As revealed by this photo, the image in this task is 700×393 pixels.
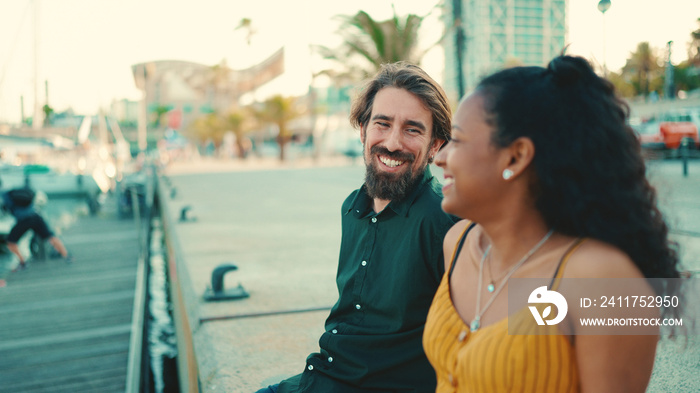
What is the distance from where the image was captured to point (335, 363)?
2061mm

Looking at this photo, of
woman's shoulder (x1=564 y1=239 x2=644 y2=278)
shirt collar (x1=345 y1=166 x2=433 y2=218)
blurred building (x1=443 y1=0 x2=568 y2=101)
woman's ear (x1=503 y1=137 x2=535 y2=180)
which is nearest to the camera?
woman's shoulder (x1=564 y1=239 x2=644 y2=278)

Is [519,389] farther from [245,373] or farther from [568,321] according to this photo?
[245,373]

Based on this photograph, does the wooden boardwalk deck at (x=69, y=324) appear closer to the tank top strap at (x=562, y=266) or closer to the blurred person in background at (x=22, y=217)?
the blurred person in background at (x=22, y=217)

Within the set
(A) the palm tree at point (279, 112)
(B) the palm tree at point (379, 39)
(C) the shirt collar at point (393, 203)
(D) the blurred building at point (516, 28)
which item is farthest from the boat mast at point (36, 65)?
(D) the blurred building at point (516, 28)

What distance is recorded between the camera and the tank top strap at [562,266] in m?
1.23

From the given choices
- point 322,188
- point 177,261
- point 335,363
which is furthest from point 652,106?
point 335,363

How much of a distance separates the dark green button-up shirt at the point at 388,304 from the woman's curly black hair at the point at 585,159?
0.67m

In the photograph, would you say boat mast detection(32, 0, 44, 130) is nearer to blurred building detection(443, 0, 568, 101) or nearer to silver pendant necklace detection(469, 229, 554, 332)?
silver pendant necklace detection(469, 229, 554, 332)

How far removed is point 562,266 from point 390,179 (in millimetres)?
978

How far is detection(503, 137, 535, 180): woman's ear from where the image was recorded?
129cm

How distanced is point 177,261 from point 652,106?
46.9m

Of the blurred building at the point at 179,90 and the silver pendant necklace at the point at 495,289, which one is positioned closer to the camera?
the silver pendant necklace at the point at 495,289

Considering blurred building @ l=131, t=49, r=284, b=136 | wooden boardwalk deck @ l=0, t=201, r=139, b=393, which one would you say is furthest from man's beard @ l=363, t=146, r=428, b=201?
blurred building @ l=131, t=49, r=284, b=136

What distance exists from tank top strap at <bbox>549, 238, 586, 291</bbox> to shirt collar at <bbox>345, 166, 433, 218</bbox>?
2.75 ft
